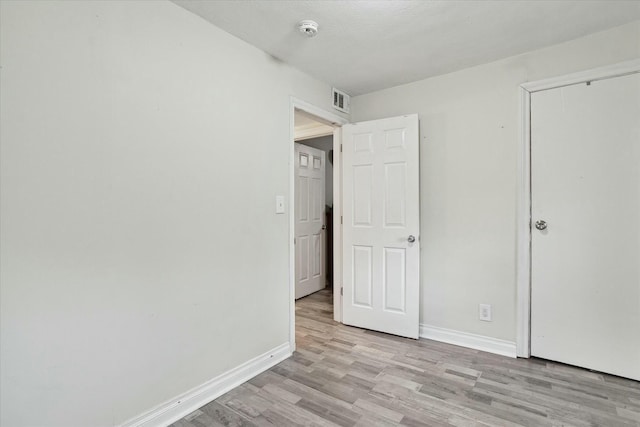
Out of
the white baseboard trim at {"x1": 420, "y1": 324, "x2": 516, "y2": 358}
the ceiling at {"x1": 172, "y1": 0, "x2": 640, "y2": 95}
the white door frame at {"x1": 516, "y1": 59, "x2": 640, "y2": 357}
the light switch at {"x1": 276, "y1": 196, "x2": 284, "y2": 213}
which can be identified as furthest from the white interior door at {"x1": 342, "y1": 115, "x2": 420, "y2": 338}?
the light switch at {"x1": 276, "y1": 196, "x2": 284, "y2": 213}

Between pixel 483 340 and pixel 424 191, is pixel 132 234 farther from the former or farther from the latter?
pixel 483 340

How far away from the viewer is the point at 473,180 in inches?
103

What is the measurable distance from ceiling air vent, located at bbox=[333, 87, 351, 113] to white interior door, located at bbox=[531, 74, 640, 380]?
1.56 meters

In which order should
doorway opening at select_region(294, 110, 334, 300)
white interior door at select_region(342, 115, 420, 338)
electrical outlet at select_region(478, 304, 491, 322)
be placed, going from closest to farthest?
1. electrical outlet at select_region(478, 304, 491, 322)
2. white interior door at select_region(342, 115, 420, 338)
3. doorway opening at select_region(294, 110, 334, 300)

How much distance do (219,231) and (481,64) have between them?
94.1 inches

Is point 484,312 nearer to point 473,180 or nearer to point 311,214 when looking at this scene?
point 473,180

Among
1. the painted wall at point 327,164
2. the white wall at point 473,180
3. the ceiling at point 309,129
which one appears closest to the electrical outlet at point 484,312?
the white wall at point 473,180

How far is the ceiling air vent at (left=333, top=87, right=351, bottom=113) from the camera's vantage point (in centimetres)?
300

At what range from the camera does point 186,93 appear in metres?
1.80

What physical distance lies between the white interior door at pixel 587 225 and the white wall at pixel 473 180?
0.17 meters

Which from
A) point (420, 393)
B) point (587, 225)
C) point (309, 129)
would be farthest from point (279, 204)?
point (587, 225)

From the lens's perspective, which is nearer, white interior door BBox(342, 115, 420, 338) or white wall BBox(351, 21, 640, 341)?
white wall BBox(351, 21, 640, 341)

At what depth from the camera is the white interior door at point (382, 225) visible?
276cm

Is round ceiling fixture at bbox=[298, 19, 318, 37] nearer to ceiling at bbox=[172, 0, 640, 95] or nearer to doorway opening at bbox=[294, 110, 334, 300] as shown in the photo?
ceiling at bbox=[172, 0, 640, 95]
